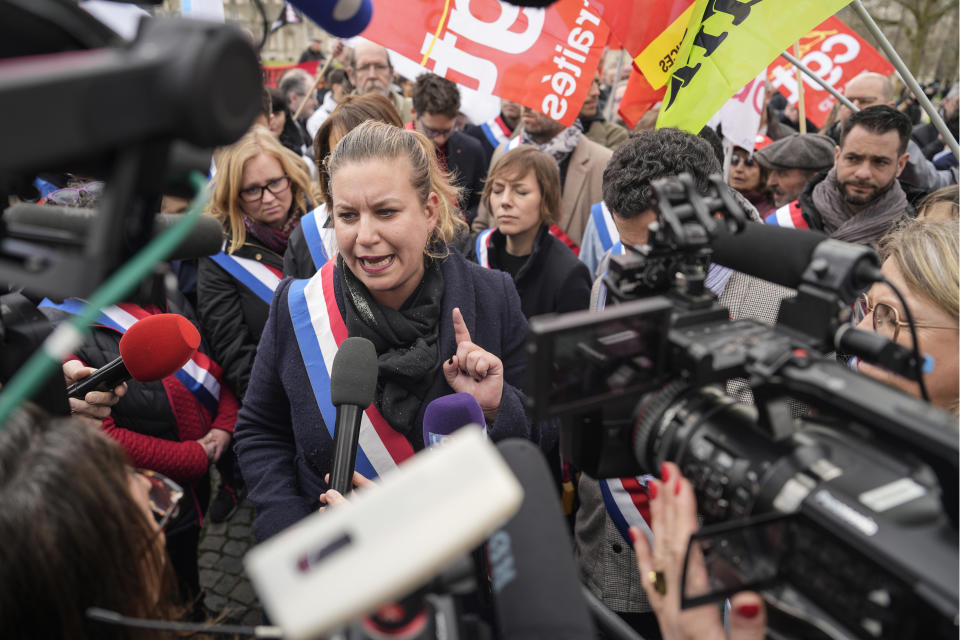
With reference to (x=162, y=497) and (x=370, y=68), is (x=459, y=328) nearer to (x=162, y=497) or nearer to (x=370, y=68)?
(x=162, y=497)

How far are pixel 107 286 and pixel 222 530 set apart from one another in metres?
3.53

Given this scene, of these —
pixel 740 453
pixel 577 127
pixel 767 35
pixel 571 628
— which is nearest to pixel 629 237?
pixel 767 35

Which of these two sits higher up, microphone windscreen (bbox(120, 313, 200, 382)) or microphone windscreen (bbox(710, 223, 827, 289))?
microphone windscreen (bbox(710, 223, 827, 289))

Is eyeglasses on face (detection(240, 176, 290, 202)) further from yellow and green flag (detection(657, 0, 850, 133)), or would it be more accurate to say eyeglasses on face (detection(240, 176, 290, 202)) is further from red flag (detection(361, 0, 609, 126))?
yellow and green flag (detection(657, 0, 850, 133))

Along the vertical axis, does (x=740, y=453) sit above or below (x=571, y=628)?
above

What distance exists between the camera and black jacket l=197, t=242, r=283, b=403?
9.53 feet

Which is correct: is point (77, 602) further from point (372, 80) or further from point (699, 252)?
point (372, 80)

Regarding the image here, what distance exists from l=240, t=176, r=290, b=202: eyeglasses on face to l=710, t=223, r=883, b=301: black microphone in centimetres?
248

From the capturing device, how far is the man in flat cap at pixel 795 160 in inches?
169

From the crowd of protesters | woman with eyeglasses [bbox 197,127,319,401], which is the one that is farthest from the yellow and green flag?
woman with eyeglasses [bbox 197,127,319,401]

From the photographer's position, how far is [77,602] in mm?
881

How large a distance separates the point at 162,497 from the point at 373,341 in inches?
33.5

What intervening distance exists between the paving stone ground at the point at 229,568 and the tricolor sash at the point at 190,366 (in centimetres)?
100

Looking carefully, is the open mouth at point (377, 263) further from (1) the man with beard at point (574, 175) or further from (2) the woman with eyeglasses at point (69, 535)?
(1) the man with beard at point (574, 175)
